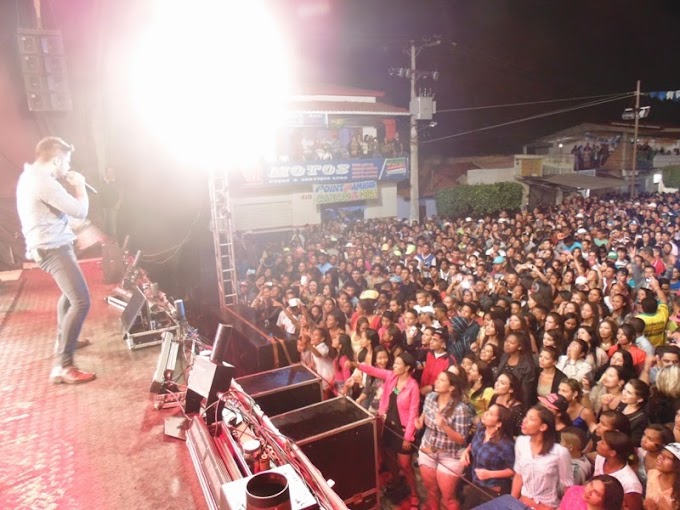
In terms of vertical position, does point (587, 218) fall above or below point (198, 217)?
below

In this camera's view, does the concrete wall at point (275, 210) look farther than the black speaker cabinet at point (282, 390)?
Yes

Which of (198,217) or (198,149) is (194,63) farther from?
(198,217)

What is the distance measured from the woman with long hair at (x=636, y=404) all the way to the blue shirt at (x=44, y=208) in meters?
3.84

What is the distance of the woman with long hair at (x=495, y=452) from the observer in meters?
3.12

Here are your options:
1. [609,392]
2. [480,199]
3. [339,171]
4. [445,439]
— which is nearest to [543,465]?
[445,439]

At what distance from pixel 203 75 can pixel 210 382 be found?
17.0 ft

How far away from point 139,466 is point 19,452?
0.71 m

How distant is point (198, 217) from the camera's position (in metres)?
8.42

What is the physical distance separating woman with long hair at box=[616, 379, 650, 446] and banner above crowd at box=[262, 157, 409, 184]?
623 inches

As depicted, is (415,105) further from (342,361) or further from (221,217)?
(342,361)

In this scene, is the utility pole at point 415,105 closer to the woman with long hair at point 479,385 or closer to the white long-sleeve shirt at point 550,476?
the woman with long hair at point 479,385

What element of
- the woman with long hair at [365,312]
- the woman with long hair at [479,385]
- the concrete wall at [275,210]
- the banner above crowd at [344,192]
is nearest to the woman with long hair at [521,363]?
the woman with long hair at [479,385]

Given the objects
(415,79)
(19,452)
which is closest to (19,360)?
(19,452)

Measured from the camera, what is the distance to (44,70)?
25.1ft
